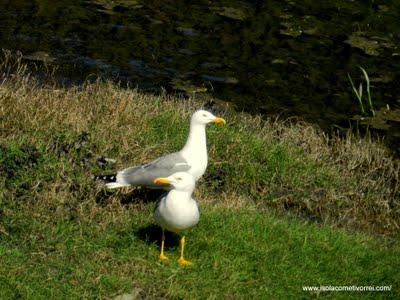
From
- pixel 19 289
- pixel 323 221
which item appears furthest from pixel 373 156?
pixel 19 289

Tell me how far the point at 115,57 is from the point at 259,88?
2175 millimetres

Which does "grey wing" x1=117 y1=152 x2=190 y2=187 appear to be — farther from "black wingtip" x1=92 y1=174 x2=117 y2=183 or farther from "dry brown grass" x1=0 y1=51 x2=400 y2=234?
"dry brown grass" x1=0 y1=51 x2=400 y2=234

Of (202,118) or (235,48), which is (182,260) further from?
(235,48)

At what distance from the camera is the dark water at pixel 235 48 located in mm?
12258

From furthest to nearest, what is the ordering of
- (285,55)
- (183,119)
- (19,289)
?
(285,55)
(183,119)
(19,289)

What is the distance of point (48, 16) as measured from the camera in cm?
1416

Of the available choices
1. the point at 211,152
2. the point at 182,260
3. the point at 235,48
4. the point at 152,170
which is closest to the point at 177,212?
the point at 182,260

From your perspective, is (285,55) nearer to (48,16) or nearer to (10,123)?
(48,16)

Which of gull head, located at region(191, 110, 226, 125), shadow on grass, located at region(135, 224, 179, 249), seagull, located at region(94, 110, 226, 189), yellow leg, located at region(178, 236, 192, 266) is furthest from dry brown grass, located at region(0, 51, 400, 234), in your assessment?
yellow leg, located at region(178, 236, 192, 266)

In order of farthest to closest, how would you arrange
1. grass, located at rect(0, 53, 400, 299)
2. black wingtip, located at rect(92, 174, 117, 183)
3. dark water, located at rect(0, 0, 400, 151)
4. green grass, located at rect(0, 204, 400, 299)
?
dark water, located at rect(0, 0, 400, 151) < black wingtip, located at rect(92, 174, 117, 183) < grass, located at rect(0, 53, 400, 299) < green grass, located at rect(0, 204, 400, 299)

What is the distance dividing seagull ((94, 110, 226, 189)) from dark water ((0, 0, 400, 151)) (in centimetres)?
375

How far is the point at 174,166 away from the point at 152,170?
20 centimetres

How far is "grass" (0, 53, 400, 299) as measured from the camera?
6.43 metres

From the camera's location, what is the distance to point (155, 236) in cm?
702
